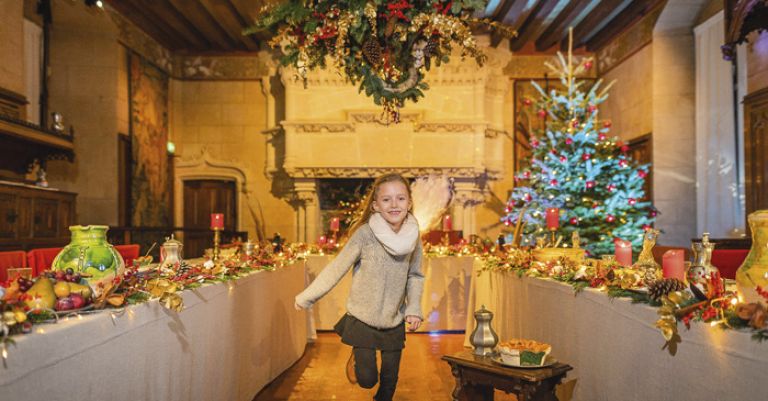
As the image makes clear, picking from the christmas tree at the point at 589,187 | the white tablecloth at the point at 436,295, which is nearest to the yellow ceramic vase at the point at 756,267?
the white tablecloth at the point at 436,295

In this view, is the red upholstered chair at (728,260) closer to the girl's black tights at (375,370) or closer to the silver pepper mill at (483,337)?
the silver pepper mill at (483,337)

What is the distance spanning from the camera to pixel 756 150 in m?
6.68

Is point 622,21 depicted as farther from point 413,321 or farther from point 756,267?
point 756,267

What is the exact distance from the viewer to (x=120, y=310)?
1.77 m

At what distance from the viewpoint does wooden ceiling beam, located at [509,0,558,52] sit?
8.80 metres

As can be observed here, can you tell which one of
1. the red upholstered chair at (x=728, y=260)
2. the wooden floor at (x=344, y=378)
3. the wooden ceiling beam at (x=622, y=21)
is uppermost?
the wooden ceiling beam at (x=622, y=21)

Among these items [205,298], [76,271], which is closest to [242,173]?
[205,298]

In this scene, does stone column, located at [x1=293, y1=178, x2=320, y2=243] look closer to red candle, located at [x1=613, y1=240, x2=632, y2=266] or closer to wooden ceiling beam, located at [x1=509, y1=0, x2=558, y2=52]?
wooden ceiling beam, located at [x1=509, y1=0, x2=558, y2=52]

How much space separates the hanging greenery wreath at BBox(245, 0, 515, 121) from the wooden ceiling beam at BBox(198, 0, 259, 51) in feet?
18.7

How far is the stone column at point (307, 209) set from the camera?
10.0 meters

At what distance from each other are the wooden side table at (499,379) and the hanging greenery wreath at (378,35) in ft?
4.81

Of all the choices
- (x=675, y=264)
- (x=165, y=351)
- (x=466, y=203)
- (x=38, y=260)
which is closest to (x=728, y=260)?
(x=675, y=264)

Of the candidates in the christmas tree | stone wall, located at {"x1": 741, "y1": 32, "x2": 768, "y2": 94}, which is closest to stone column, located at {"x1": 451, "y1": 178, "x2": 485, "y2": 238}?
the christmas tree

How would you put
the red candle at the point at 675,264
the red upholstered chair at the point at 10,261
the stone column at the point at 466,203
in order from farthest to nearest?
the stone column at the point at 466,203
the red upholstered chair at the point at 10,261
the red candle at the point at 675,264
